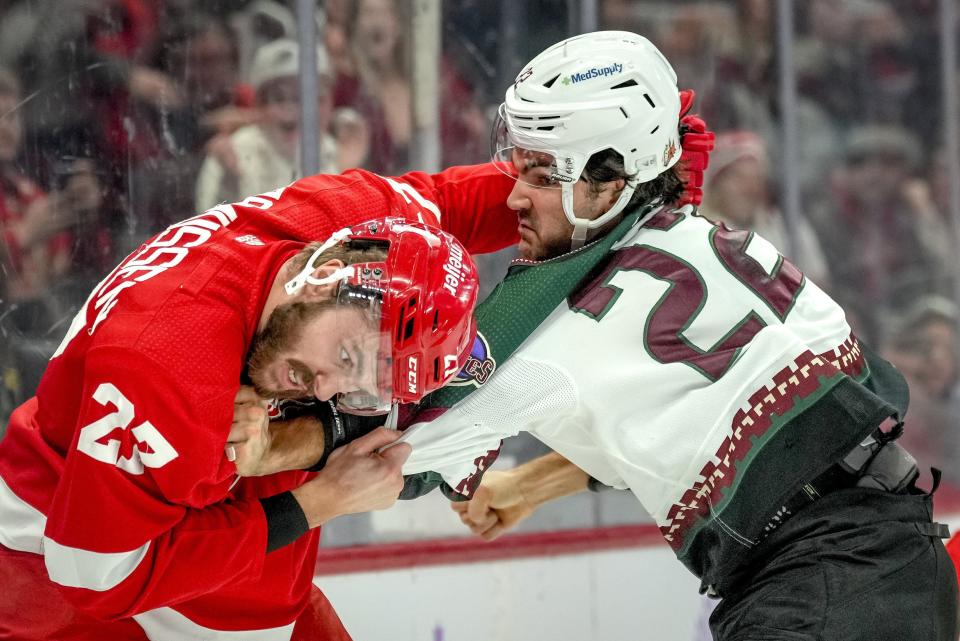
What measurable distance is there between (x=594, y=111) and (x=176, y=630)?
4.09 feet

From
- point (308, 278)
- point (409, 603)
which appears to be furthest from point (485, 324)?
point (409, 603)

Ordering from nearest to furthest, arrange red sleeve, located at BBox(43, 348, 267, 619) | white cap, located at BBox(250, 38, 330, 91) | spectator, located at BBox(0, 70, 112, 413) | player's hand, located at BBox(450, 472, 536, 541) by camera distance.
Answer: red sleeve, located at BBox(43, 348, 267, 619), player's hand, located at BBox(450, 472, 536, 541), spectator, located at BBox(0, 70, 112, 413), white cap, located at BBox(250, 38, 330, 91)

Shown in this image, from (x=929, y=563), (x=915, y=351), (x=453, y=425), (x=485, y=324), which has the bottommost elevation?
(x=915, y=351)

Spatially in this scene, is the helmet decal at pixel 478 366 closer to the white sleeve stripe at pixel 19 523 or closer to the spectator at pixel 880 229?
the white sleeve stripe at pixel 19 523

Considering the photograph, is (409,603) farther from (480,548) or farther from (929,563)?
(929,563)

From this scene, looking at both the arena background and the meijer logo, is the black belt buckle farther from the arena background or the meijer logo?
the arena background

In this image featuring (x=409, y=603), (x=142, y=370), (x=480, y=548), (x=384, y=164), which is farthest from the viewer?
(x=384, y=164)

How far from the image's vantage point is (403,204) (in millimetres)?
2395

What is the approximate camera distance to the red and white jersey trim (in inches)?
85.7

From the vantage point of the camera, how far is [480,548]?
3465mm

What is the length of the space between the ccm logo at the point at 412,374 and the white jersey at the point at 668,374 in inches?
5.4

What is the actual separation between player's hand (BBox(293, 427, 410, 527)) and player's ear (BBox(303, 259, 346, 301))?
0.31m

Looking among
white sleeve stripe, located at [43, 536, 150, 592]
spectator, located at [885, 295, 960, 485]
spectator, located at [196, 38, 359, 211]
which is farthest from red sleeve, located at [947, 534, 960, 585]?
spectator, located at [885, 295, 960, 485]

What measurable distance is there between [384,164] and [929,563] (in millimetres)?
2235
